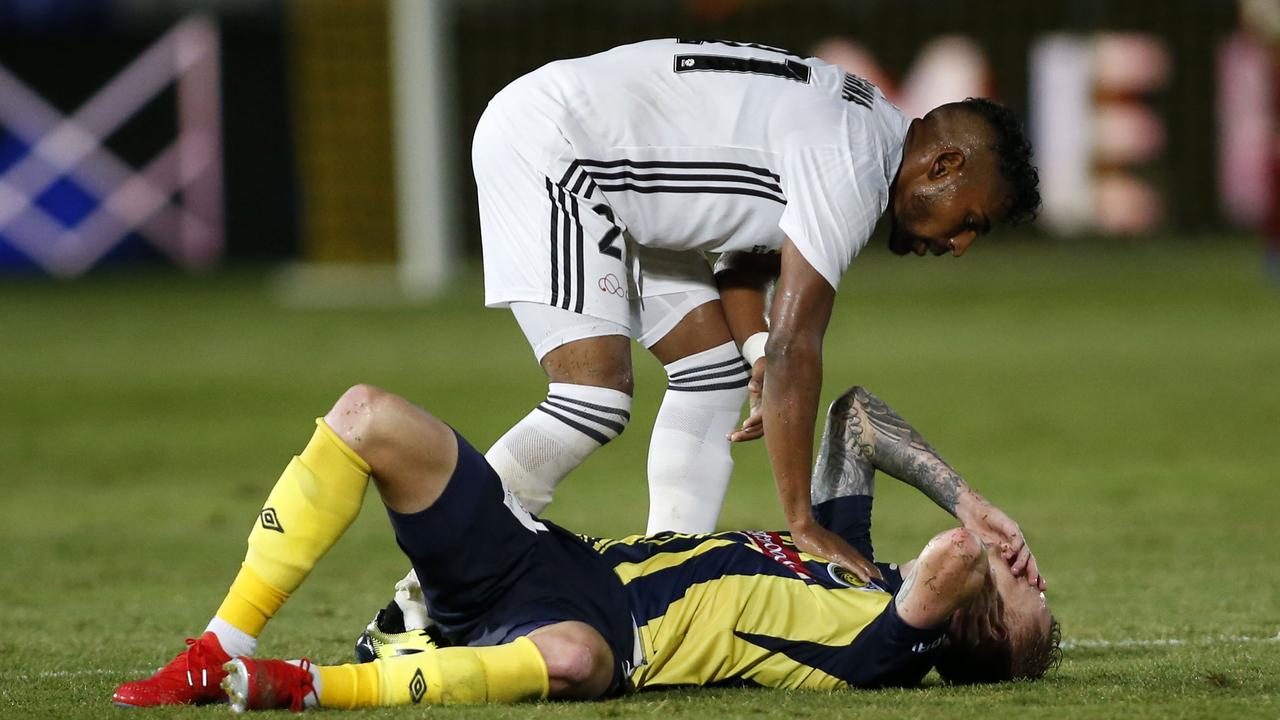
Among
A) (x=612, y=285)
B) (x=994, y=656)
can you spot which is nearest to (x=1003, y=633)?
(x=994, y=656)

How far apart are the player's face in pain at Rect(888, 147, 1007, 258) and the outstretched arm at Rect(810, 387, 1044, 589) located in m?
0.45

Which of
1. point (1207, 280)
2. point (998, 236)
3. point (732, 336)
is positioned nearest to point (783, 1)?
point (998, 236)

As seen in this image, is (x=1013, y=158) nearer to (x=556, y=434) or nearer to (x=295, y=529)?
(x=556, y=434)

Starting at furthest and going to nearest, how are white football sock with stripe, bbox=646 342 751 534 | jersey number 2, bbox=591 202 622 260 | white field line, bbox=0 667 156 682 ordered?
white football sock with stripe, bbox=646 342 751 534, jersey number 2, bbox=591 202 622 260, white field line, bbox=0 667 156 682

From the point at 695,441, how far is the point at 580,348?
56 centimetres

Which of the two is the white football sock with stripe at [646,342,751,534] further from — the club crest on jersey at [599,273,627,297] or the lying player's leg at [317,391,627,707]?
the lying player's leg at [317,391,627,707]

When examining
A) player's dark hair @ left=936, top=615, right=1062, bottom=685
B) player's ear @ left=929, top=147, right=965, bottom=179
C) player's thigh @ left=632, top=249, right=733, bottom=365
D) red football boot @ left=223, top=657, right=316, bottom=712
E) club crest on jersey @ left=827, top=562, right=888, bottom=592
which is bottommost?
player's dark hair @ left=936, top=615, right=1062, bottom=685

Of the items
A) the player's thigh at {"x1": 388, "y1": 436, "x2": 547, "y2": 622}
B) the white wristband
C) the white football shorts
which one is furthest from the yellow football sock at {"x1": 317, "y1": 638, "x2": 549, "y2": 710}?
the white wristband

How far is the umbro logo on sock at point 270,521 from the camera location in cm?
392

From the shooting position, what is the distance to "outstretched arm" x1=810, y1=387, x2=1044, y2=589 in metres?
4.47

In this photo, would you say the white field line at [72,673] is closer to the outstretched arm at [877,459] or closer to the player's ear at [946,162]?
the outstretched arm at [877,459]

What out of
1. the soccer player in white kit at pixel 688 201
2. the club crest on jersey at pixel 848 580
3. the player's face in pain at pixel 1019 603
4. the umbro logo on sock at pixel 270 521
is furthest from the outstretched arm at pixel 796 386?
the umbro logo on sock at pixel 270 521

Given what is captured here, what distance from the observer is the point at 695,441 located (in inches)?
203

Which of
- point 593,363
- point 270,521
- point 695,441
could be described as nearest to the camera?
point 270,521
